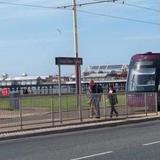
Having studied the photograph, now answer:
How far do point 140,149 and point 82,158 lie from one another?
2371 millimetres

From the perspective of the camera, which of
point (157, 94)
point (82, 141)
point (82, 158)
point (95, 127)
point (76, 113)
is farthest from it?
point (157, 94)

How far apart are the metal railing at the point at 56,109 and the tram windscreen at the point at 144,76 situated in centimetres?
560

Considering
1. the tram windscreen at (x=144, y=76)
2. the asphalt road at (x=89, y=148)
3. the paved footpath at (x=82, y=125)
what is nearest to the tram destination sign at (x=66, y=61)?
the paved footpath at (x=82, y=125)

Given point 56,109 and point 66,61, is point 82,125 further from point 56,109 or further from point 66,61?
point 66,61

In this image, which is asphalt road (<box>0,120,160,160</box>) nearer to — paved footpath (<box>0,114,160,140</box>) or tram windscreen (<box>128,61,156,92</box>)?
paved footpath (<box>0,114,160,140</box>)

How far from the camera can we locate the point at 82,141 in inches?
797

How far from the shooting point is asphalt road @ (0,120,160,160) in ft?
51.1

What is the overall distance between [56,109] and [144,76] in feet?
46.5

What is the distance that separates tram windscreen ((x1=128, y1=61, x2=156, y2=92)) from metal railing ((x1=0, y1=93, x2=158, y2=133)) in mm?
5600

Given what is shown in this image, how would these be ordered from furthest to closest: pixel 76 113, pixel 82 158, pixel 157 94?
pixel 157 94 → pixel 76 113 → pixel 82 158

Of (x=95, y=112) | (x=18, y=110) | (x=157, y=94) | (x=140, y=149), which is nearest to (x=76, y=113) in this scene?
(x=95, y=112)

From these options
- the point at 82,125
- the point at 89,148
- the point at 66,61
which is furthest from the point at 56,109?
the point at 89,148

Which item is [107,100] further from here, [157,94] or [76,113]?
[157,94]

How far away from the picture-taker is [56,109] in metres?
28.6
